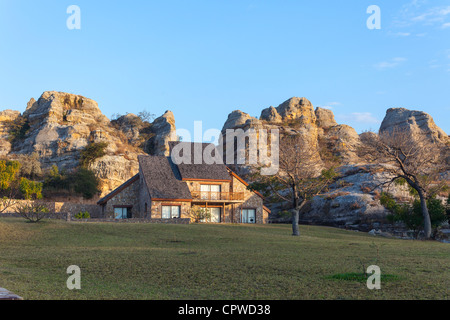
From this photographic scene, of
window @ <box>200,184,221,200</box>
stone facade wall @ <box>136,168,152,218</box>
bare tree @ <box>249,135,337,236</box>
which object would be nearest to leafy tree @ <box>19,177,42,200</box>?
stone facade wall @ <box>136,168,152,218</box>

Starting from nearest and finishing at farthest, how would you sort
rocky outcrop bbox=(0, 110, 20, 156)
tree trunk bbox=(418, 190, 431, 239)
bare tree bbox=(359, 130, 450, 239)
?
tree trunk bbox=(418, 190, 431, 239), bare tree bbox=(359, 130, 450, 239), rocky outcrop bbox=(0, 110, 20, 156)

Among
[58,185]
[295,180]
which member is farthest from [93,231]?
[58,185]

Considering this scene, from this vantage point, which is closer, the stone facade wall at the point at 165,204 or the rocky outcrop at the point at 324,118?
the stone facade wall at the point at 165,204

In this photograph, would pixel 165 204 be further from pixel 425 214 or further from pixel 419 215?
pixel 425 214

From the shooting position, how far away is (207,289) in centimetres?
1121

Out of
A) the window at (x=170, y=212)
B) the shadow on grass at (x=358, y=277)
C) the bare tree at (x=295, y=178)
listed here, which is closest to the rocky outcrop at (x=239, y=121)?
the window at (x=170, y=212)

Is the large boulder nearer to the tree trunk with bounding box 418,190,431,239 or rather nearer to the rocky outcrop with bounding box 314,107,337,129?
the rocky outcrop with bounding box 314,107,337,129

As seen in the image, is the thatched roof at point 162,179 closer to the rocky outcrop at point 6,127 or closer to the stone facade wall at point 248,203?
the stone facade wall at point 248,203

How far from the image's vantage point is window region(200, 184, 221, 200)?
45688 millimetres

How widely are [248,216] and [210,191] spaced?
5149 millimetres

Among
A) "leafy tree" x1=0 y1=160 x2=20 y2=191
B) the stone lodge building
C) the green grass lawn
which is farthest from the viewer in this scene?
"leafy tree" x1=0 y1=160 x2=20 y2=191

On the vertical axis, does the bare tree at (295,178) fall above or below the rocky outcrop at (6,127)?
below

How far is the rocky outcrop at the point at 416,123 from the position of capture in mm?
77381
